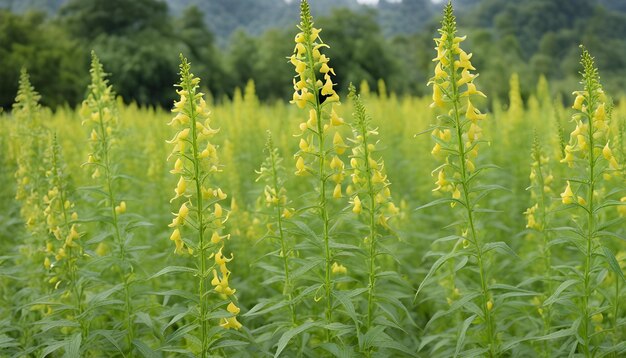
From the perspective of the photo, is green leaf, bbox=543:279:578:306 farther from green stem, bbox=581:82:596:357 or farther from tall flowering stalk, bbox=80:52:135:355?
tall flowering stalk, bbox=80:52:135:355

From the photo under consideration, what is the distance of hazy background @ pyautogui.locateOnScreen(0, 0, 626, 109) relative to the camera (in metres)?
23.0

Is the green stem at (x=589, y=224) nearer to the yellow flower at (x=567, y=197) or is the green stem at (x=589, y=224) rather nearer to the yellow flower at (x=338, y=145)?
the yellow flower at (x=567, y=197)

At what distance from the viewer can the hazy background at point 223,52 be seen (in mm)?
23016

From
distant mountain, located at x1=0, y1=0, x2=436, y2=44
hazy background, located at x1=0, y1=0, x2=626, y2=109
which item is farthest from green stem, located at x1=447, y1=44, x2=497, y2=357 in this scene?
distant mountain, located at x1=0, y1=0, x2=436, y2=44

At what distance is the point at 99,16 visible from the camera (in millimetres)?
30203

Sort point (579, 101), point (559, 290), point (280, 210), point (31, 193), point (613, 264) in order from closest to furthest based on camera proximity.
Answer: point (613, 264) → point (559, 290) → point (579, 101) → point (280, 210) → point (31, 193)

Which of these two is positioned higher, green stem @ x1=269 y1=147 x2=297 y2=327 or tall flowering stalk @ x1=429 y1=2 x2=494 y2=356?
tall flowering stalk @ x1=429 y1=2 x2=494 y2=356

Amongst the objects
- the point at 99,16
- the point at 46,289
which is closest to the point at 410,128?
the point at 46,289

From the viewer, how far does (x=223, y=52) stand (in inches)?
1476

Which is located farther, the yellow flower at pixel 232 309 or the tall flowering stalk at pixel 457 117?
the yellow flower at pixel 232 309

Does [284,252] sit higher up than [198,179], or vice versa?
[198,179]

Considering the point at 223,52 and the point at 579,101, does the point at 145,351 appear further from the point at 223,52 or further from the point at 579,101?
the point at 223,52

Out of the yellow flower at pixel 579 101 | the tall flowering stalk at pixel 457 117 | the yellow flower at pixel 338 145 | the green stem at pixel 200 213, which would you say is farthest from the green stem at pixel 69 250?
the yellow flower at pixel 579 101

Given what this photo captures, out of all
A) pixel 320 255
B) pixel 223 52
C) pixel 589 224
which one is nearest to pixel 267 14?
pixel 223 52
